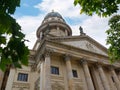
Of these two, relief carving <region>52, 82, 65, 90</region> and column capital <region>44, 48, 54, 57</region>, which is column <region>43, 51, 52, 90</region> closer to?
column capital <region>44, 48, 54, 57</region>

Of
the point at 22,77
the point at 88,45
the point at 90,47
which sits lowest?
the point at 22,77

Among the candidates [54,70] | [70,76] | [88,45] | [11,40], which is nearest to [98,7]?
[11,40]

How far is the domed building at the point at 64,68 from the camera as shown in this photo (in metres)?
18.0

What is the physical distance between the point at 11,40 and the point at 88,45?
23611mm

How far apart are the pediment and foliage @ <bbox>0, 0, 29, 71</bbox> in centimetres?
1984

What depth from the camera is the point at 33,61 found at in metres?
22.7

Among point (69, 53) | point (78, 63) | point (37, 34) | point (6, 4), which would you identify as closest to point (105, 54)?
point (78, 63)

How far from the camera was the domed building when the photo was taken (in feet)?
59.2

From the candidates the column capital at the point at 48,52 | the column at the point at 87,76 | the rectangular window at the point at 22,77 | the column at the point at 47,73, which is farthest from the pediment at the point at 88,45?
the rectangular window at the point at 22,77

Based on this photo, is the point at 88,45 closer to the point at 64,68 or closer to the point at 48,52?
the point at 64,68

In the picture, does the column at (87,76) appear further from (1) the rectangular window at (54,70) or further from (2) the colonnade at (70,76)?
(1) the rectangular window at (54,70)

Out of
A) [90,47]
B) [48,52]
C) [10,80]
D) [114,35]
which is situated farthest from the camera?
[90,47]

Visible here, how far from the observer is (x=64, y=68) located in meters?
20.5

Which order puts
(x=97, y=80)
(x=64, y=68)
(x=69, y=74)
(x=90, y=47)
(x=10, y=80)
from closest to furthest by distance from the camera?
(x=69, y=74) → (x=10, y=80) → (x=64, y=68) → (x=97, y=80) → (x=90, y=47)
